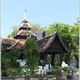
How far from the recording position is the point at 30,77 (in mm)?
7258

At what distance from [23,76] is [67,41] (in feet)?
37.8

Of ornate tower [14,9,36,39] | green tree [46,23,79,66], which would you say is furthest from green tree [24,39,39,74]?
ornate tower [14,9,36,39]

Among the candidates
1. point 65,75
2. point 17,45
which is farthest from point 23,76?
point 17,45

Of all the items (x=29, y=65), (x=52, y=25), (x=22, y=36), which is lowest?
(x=29, y=65)

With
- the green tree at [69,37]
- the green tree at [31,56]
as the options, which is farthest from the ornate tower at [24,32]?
the green tree at [31,56]

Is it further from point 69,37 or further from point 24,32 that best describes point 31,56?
point 24,32

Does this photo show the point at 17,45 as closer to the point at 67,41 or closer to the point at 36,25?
the point at 67,41

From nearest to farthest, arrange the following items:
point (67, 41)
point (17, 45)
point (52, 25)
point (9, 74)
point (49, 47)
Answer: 1. point (9, 74)
2. point (49, 47)
3. point (17, 45)
4. point (67, 41)
5. point (52, 25)

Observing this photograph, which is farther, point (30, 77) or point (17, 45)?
point (17, 45)

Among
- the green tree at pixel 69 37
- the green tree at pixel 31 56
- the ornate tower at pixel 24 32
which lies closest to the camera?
the green tree at pixel 31 56

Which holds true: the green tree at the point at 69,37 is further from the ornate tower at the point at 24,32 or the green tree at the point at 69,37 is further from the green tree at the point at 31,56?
the green tree at the point at 31,56

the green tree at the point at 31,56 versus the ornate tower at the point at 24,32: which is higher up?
the ornate tower at the point at 24,32

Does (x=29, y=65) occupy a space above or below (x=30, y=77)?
above

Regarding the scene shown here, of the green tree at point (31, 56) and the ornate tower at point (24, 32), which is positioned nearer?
the green tree at point (31, 56)
